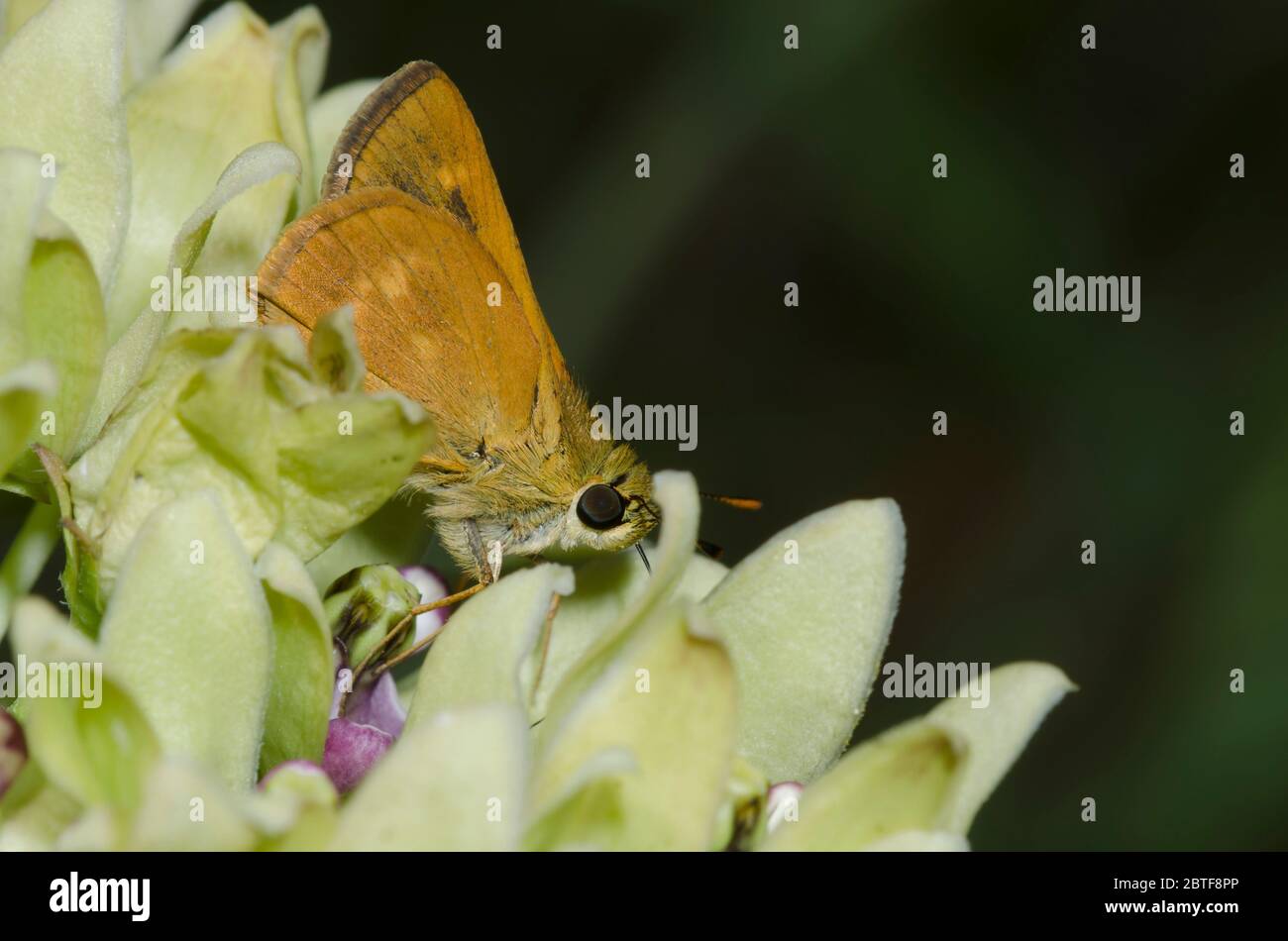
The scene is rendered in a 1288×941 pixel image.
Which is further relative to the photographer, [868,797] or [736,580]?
[736,580]

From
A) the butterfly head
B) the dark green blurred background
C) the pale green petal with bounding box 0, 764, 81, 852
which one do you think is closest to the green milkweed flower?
the pale green petal with bounding box 0, 764, 81, 852

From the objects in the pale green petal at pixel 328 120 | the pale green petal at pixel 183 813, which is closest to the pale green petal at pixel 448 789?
the pale green petal at pixel 183 813

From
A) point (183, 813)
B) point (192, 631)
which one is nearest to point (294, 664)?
point (192, 631)

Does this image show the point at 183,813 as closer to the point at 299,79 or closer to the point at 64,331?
the point at 64,331

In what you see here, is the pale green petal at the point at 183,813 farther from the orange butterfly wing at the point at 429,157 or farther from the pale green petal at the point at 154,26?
the pale green petal at the point at 154,26

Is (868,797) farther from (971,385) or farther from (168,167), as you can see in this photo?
(971,385)

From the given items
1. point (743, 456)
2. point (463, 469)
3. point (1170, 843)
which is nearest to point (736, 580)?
point (463, 469)
